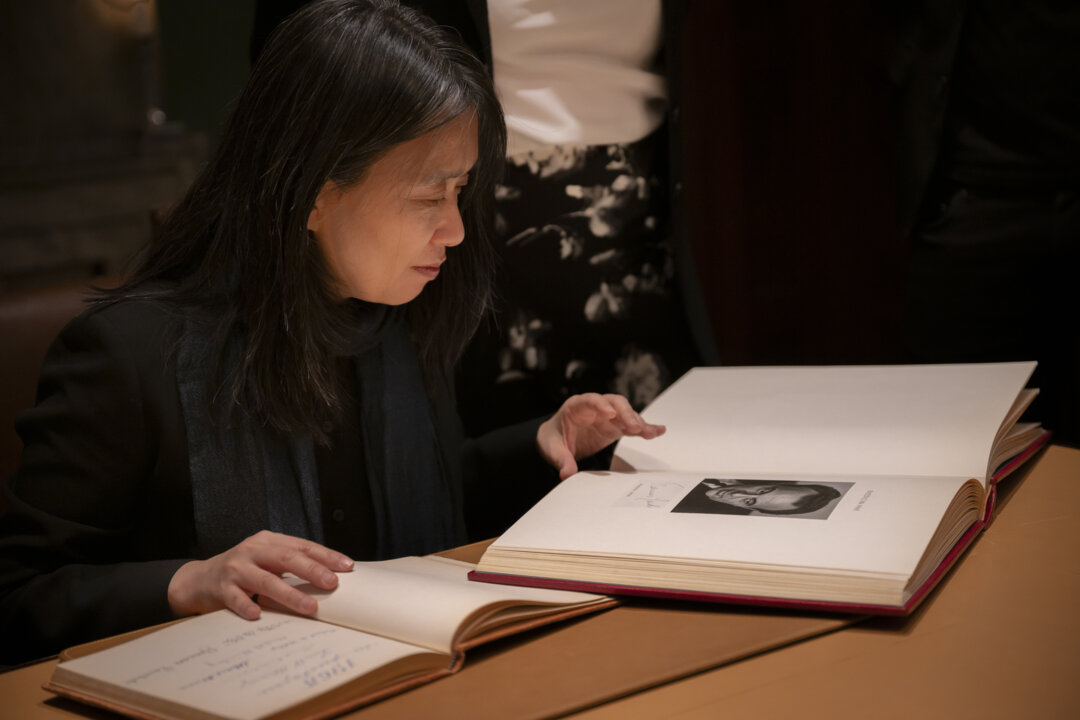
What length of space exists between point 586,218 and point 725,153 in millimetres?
1152

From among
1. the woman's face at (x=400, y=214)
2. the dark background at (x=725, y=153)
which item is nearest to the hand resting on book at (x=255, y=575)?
the woman's face at (x=400, y=214)

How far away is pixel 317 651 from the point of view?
75 cm

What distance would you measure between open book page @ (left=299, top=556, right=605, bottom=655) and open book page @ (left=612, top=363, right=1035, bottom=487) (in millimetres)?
301

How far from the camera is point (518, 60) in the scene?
5.12ft

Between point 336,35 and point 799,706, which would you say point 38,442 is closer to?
point 336,35

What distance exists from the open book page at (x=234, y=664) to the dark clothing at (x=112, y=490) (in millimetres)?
154

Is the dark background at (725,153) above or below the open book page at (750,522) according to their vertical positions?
above

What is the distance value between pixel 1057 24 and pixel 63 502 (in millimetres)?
1655

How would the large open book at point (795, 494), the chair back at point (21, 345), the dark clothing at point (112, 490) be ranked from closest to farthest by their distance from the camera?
the large open book at point (795, 494)
the dark clothing at point (112, 490)
the chair back at point (21, 345)

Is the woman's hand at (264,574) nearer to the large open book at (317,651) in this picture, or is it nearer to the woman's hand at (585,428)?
the large open book at (317,651)

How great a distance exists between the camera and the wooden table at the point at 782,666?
690mm

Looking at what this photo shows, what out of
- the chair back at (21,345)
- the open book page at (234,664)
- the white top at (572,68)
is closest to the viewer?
the open book page at (234,664)

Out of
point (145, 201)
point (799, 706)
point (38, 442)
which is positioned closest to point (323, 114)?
point (38, 442)

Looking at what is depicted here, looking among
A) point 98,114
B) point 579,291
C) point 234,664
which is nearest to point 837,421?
point 579,291
